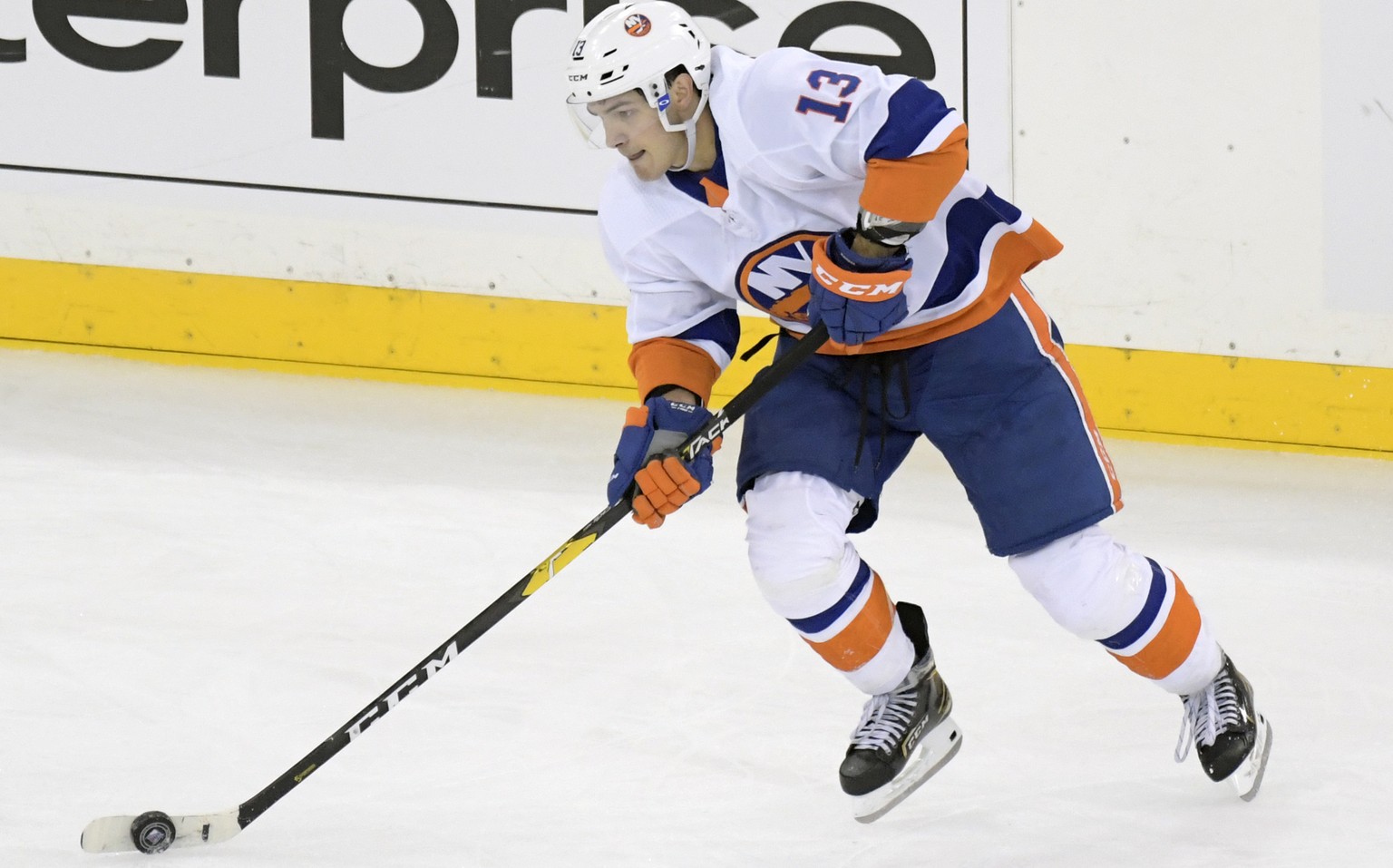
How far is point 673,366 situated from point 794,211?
0.29m

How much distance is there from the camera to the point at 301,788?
8.20 ft

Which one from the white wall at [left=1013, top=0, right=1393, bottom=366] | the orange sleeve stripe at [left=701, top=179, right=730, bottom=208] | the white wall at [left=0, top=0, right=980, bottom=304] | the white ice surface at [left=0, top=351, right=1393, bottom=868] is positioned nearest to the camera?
the orange sleeve stripe at [left=701, top=179, right=730, bottom=208]

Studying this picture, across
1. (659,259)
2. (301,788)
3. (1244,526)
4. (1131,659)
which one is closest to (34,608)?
(301,788)

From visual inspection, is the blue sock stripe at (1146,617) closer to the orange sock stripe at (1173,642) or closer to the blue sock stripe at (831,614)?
the orange sock stripe at (1173,642)

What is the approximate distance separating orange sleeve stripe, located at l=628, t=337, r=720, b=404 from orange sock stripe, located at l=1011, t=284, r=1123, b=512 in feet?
1.44

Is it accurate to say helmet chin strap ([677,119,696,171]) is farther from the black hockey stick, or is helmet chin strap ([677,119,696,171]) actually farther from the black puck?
the black puck

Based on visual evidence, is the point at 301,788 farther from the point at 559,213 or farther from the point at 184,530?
the point at 559,213

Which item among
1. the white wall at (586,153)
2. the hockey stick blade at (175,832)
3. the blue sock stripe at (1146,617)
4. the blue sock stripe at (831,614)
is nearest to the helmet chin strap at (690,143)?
the blue sock stripe at (831,614)

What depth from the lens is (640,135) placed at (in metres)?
2.25

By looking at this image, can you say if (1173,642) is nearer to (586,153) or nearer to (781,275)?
(781,275)

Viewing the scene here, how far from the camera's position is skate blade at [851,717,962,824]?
2406 mm

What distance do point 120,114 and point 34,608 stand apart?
1.89 meters

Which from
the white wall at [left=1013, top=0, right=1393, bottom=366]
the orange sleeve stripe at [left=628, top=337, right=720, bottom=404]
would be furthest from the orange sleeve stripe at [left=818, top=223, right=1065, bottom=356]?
the white wall at [left=1013, top=0, right=1393, bottom=366]

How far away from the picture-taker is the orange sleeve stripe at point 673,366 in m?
2.44
